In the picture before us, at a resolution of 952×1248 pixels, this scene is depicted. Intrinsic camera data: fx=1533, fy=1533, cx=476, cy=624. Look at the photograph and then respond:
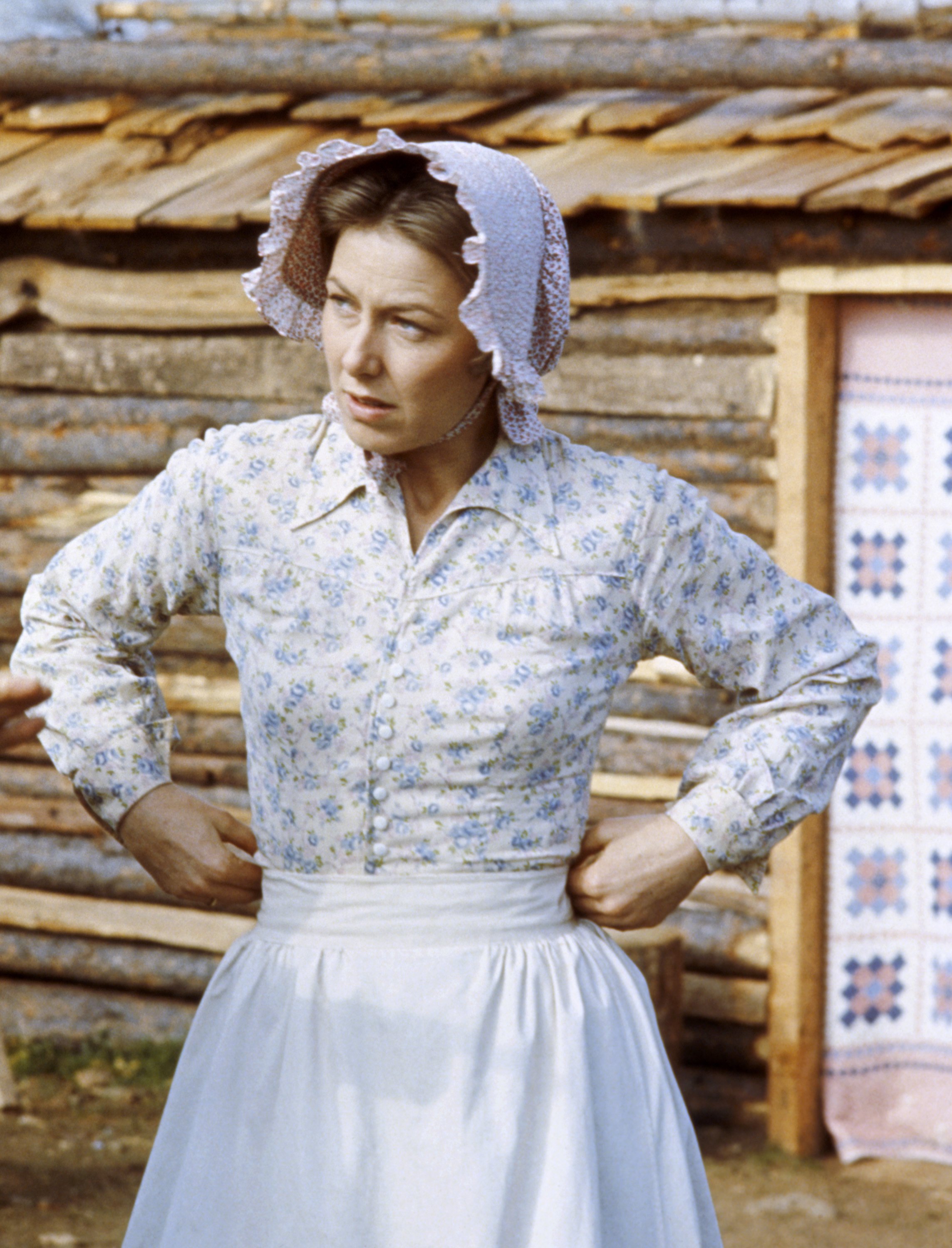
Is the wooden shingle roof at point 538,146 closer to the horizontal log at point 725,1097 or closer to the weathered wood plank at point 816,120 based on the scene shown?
the weathered wood plank at point 816,120

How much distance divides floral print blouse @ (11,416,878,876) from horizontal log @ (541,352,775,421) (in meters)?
2.56

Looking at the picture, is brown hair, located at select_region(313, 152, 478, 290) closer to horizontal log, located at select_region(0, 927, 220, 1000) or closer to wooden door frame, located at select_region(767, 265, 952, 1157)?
wooden door frame, located at select_region(767, 265, 952, 1157)

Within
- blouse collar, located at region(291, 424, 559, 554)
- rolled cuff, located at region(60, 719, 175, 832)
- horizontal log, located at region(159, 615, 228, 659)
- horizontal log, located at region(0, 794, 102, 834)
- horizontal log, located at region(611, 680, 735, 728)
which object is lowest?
horizontal log, located at region(0, 794, 102, 834)

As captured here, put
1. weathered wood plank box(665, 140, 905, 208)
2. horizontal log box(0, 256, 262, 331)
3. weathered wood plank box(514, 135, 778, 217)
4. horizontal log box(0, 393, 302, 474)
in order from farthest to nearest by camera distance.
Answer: horizontal log box(0, 393, 302, 474) < horizontal log box(0, 256, 262, 331) < weathered wood plank box(514, 135, 778, 217) < weathered wood plank box(665, 140, 905, 208)

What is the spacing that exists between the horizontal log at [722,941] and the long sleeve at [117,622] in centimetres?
298

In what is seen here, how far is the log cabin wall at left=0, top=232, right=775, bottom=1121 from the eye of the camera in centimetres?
473

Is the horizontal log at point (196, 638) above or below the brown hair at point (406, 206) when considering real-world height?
below

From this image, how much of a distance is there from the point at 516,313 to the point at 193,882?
87cm

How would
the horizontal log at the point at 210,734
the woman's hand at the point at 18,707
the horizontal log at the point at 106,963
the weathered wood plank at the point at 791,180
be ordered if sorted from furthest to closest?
the horizontal log at the point at 106,963, the horizontal log at the point at 210,734, the weathered wood plank at the point at 791,180, the woman's hand at the point at 18,707

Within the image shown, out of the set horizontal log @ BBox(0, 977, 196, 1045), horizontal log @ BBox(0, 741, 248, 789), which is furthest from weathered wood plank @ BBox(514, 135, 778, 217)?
horizontal log @ BBox(0, 977, 196, 1045)

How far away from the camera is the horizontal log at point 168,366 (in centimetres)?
504

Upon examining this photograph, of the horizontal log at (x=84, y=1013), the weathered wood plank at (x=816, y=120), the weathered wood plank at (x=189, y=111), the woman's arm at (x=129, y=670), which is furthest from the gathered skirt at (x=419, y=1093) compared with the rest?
the weathered wood plank at (x=189, y=111)

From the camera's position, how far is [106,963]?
5516mm

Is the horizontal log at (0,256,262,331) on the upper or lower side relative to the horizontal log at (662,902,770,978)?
upper
